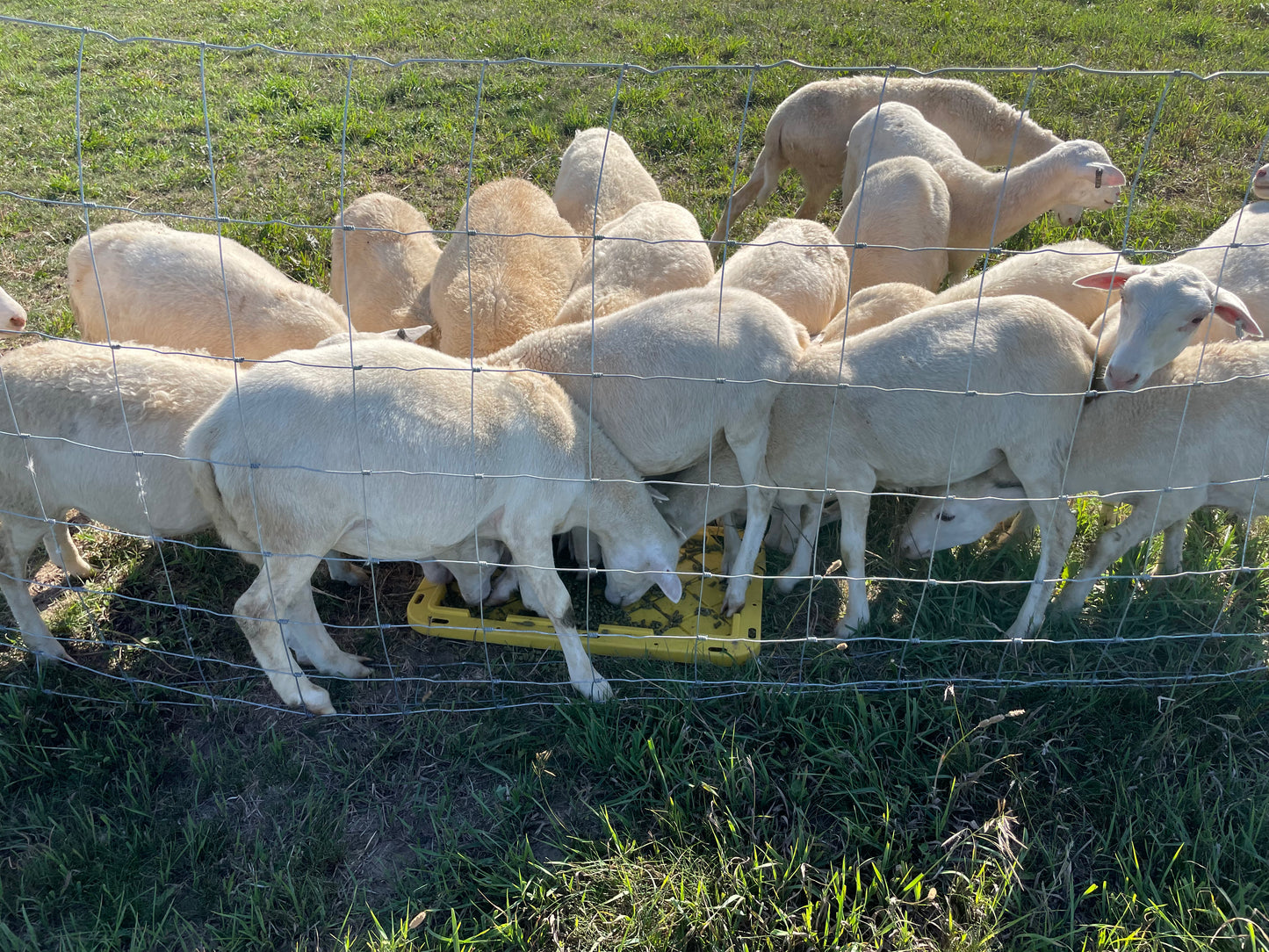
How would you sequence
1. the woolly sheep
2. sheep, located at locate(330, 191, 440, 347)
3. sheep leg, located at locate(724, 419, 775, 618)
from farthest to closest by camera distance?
sheep, located at locate(330, 191, 440, 347)
sheep leg, located at locate(724, 419, 775, 618)
the woolly sheep

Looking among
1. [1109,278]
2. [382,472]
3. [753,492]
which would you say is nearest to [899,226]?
[1109,278]

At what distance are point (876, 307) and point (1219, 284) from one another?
52.6 inches

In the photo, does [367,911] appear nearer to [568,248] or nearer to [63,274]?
[568,248]

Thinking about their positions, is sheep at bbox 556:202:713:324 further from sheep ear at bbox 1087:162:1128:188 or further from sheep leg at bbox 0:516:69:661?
sheep ear at bbox 1087:162:1128:188

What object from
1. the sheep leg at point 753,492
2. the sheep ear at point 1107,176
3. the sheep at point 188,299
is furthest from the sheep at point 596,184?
the sheep ear at point 1107,176

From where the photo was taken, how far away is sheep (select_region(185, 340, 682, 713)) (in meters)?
3.17

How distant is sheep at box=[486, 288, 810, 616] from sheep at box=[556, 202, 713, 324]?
0.43 m

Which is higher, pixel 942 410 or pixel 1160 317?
pixel 1160 317


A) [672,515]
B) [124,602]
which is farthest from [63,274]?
[672,515]

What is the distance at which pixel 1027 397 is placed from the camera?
3.80 m

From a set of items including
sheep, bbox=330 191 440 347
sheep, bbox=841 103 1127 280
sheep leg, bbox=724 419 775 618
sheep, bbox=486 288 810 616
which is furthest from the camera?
sheep, bbox=841 103 1127 280

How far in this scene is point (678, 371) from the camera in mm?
3898

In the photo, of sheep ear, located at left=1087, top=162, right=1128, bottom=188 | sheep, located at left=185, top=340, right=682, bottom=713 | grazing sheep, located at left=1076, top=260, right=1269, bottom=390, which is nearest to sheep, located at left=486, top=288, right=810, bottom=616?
sheep, located at left=185, top=340, right=682, bottom=713

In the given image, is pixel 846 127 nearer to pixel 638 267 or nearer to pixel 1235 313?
pixel 638 267
